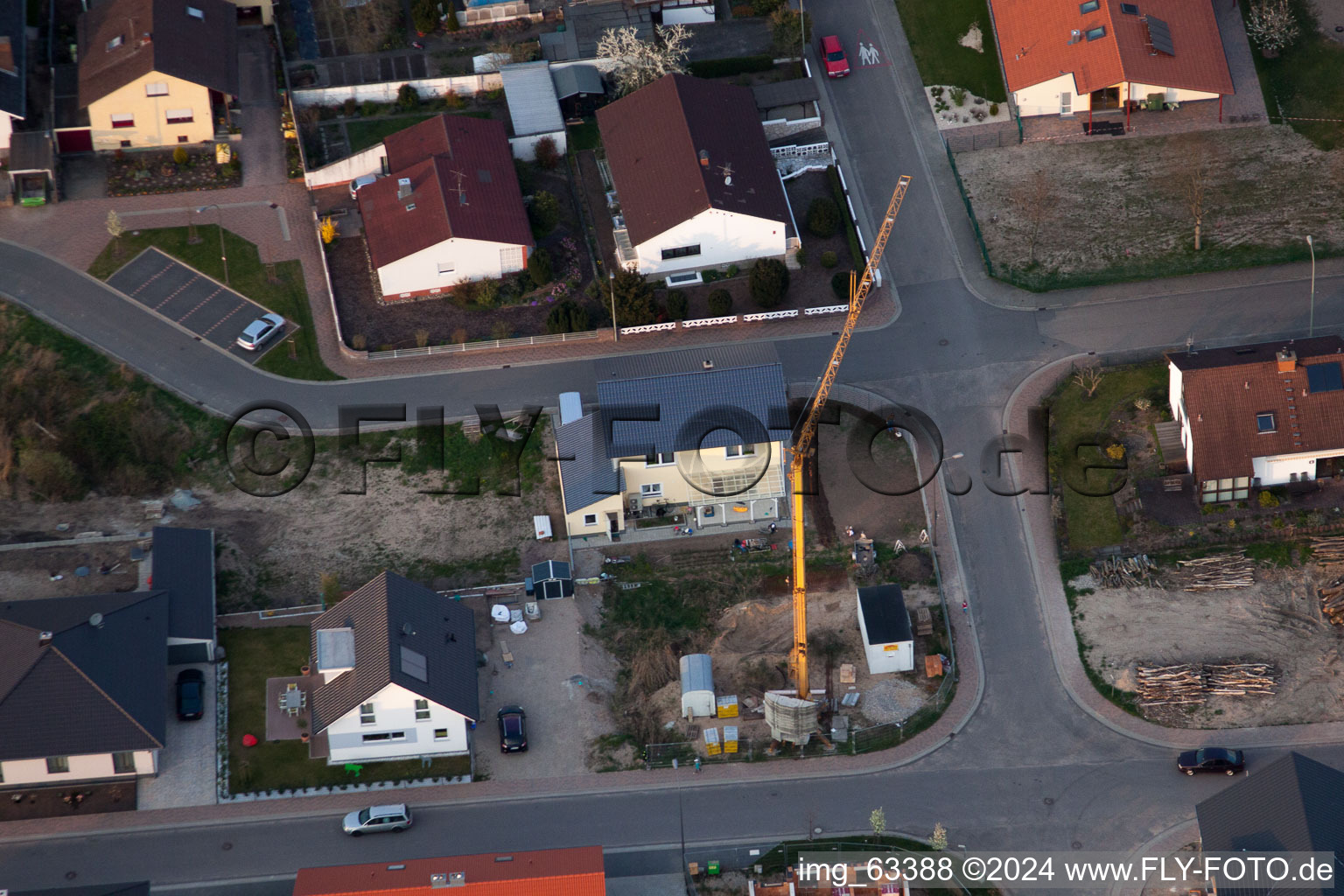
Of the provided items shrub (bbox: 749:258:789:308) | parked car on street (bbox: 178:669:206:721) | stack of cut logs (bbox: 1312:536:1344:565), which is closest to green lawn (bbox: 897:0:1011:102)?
shrub (bbox: 749:258:789:308)

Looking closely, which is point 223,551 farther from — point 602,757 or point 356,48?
point 356,48

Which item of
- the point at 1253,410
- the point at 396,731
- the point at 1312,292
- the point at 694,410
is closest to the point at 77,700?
the point at 396,731

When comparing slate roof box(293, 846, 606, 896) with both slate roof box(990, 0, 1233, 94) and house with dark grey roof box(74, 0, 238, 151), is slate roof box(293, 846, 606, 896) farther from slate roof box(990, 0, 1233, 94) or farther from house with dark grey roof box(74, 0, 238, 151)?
slate roof box(990, 0, 1233, 94)

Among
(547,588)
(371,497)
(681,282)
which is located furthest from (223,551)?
(681,282)

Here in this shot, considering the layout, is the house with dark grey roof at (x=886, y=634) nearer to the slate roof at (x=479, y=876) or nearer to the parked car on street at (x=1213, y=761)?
the parked car on street at (x=1213, y=761)

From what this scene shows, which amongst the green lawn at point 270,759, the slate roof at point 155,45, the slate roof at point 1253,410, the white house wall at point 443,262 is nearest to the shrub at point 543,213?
the white house wall at point 443,262

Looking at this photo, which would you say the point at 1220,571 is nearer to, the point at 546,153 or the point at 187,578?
the point at 546,153
